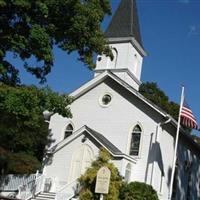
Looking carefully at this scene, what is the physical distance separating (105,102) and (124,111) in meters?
1.69

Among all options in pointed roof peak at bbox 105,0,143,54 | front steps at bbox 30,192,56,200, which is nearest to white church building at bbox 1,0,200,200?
front steps at bbox 30,192,56,200

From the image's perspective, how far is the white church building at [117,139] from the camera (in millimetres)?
28672

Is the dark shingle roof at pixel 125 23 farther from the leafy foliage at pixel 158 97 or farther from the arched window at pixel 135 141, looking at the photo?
the leafy foliage at pixel 158 97

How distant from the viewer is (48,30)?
2364 centimetres

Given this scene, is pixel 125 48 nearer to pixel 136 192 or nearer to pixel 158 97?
pixel 136 192

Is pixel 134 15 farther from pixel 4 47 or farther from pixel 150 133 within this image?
pixel 4 47

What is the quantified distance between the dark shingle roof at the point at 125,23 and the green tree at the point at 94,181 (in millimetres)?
14203

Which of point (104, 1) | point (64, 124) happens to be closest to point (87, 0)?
point (104, 1)

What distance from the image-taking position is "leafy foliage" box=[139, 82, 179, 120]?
187 feet

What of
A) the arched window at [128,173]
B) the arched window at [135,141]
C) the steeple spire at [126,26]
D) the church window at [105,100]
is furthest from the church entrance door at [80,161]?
the steeple spire at [126,26]

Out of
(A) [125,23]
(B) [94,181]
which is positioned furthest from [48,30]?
(A) [125,23]

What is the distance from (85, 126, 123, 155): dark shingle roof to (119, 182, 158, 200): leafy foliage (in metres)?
2.70

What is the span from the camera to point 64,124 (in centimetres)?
3269

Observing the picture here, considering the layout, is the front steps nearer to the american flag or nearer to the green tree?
the green tree
